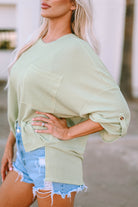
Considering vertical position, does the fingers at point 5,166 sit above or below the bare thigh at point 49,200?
below

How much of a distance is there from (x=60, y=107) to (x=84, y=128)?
0.55 ft

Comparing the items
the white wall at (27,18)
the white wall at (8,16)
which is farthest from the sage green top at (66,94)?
the white wall at (8,16)

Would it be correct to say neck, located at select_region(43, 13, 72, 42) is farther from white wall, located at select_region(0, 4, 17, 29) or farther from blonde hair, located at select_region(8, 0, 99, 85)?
white wall, located at select_region(0, 4, 17, 29)

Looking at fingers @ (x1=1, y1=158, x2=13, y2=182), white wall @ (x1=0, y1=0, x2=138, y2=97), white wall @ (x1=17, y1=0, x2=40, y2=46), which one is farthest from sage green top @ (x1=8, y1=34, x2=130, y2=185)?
white wall @ (x1=17, y1=0, x2=40, y2=46)

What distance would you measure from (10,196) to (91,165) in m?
2.35

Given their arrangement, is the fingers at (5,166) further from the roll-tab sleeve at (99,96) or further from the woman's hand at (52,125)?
the roll-tab sleeve at (99,96)

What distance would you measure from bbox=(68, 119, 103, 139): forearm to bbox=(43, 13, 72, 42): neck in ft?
1.67

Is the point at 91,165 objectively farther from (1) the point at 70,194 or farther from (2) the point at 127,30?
(2) the point at 127,30

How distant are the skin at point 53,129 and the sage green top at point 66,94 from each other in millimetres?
41

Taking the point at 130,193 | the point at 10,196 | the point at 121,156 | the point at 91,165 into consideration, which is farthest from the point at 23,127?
the point at 121,156

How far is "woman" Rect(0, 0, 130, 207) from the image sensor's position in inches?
64.5

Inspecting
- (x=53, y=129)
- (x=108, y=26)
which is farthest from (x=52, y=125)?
(x=108, y=26)

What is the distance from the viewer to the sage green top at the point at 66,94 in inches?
64.1

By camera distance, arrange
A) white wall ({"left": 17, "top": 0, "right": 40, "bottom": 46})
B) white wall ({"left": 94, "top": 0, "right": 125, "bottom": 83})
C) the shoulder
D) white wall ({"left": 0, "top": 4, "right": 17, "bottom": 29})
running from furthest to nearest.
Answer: white wall ({"left": 0, "top": 4, "right": 17, "bottom": 29}) < white wall ({"left": 17, "top": 0, "right": 40, "bottom": 46}) < white wall ({"left": 94, "top": 0, "right": 125, "bottom": 83}) < the shoulder
